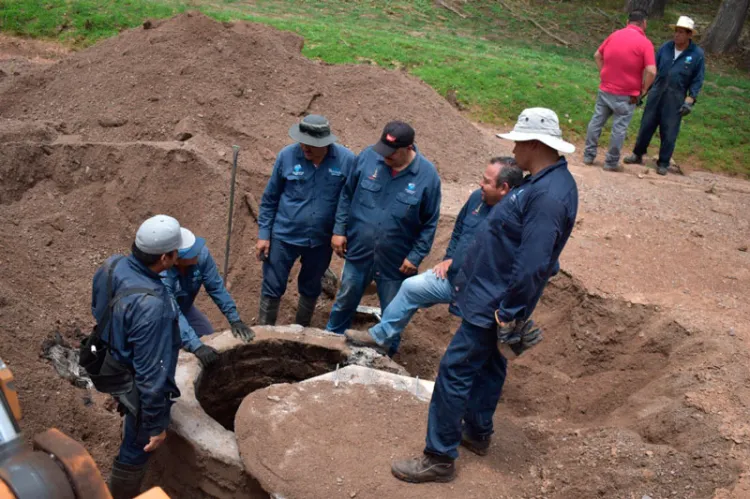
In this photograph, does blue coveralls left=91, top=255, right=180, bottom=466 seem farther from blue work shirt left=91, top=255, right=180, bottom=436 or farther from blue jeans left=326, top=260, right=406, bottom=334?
Answer: blue jeans left=326, top=260, right=406, bottom=334

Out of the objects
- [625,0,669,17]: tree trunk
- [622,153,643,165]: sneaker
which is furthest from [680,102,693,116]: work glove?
[625,0,669,17]: tree trunk

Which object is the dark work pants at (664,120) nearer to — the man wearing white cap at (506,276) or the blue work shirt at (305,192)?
the blue work shirt at (305,192)

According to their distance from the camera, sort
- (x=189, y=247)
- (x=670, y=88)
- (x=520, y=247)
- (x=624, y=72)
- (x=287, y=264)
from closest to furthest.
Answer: (x=520, y=247) < (x=189, y=247) < (x=287, y=264) < (x=624, y=72) < (x=670, y=88)

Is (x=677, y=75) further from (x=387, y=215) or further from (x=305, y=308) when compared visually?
(x=305, y=308)

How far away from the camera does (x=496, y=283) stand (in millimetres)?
3877

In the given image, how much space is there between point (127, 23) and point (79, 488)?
12.8 meters

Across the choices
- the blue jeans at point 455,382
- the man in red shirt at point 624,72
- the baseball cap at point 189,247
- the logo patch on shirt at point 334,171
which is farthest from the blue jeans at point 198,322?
the man in red shirt at point 624,72

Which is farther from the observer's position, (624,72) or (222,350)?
(624,72)

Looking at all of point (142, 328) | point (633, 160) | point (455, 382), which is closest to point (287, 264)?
point (142, 328)

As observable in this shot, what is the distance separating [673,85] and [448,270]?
6.23 metres

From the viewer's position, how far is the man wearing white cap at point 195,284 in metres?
4.74

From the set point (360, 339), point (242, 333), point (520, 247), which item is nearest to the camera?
point (520, 247)

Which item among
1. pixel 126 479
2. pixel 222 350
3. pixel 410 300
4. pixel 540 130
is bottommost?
pixel 126 479

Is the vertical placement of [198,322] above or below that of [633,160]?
below
